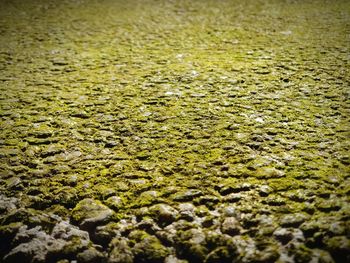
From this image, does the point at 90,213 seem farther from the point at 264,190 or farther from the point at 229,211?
the point at 264,190

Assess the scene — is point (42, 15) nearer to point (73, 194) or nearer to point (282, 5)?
point (282, 5)

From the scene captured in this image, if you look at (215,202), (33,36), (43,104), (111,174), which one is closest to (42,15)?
(33,36)

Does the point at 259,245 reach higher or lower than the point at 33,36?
lower

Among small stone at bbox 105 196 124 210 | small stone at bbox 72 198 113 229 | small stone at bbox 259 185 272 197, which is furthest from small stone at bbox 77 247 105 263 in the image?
small stone at bbox 259 185 272 197

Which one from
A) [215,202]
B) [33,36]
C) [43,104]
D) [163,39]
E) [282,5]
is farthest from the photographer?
[282,5]

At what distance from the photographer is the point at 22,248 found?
1.63 m

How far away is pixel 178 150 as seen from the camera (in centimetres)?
230

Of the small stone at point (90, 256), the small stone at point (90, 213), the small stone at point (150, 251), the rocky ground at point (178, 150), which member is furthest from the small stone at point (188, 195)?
the small stone at point (90, 256)

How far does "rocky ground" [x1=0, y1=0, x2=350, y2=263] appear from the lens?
1608 mm

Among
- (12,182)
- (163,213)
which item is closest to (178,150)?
(163,213)

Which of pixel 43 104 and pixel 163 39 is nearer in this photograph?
pixel 43 104

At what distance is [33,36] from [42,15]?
1719 millimetres

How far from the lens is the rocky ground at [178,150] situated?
1.61m

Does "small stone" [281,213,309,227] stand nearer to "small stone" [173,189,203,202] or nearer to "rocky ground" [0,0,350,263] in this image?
"rocky ground" [0,0,350,263]
